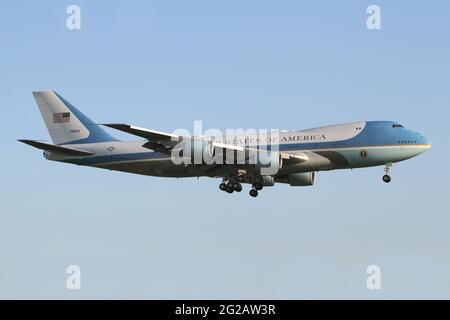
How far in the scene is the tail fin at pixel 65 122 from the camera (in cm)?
7569

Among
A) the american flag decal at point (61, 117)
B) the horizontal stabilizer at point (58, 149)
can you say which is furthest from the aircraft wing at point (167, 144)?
the american flag decal at point (61, 117)

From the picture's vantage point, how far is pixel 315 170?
68.7 m

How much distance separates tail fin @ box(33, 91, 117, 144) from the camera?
248 feet

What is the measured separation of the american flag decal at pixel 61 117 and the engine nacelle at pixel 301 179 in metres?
19.1

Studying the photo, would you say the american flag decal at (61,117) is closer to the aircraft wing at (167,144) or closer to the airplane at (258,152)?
the airplane at (258,152)

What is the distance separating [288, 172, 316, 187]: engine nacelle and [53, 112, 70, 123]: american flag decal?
62.6 ft

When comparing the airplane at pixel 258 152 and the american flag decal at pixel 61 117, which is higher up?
the american flag decal at pixel 61 117

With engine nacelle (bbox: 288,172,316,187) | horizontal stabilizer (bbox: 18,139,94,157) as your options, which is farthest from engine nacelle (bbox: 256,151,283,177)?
horizontal stabilizer (bbox: 18,139,94,157)

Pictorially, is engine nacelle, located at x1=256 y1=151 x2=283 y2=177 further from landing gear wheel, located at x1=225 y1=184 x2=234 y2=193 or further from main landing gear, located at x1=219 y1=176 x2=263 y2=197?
landing gear wheel, located at x1=225 y1=184 x2=234 y2=193

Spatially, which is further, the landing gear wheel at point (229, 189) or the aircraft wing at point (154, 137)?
Result: the landing gear wheel at point (229, 189)

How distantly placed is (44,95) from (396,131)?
2964 cm
